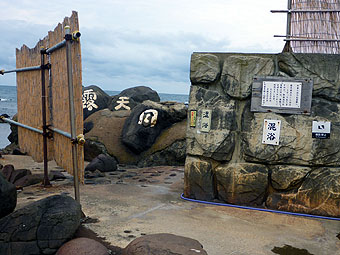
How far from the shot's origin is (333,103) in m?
5.07

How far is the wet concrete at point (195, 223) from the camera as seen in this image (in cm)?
395

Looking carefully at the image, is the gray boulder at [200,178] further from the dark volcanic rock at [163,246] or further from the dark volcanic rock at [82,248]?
the dark volcanic rock at [82,248]

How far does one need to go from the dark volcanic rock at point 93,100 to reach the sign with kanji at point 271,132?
30.9 feet

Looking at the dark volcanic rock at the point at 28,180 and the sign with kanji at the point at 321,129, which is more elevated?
the sign with kanji at the point at 321,129

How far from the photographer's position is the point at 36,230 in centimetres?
360

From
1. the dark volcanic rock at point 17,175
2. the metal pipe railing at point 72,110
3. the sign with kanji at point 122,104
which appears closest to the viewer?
the metal pipe railing at point 72,110

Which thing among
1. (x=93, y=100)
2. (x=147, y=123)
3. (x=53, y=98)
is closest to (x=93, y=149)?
(x=147, y=123)

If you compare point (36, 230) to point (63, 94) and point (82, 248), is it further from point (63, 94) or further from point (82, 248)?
point (63, 94)

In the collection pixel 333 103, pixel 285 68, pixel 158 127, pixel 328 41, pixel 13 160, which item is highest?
pixel 328 41

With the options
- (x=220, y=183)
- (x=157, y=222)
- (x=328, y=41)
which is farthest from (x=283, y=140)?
(x=157, y=222)

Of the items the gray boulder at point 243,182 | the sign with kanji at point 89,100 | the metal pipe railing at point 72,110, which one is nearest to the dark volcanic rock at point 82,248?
the metal pipe railing at point 72,110

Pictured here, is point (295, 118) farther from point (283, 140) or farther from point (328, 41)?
point (328, 41)

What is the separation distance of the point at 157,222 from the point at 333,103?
2976mm

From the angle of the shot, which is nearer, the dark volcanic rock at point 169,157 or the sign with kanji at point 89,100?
the dark volcanic rock at point 169,157
